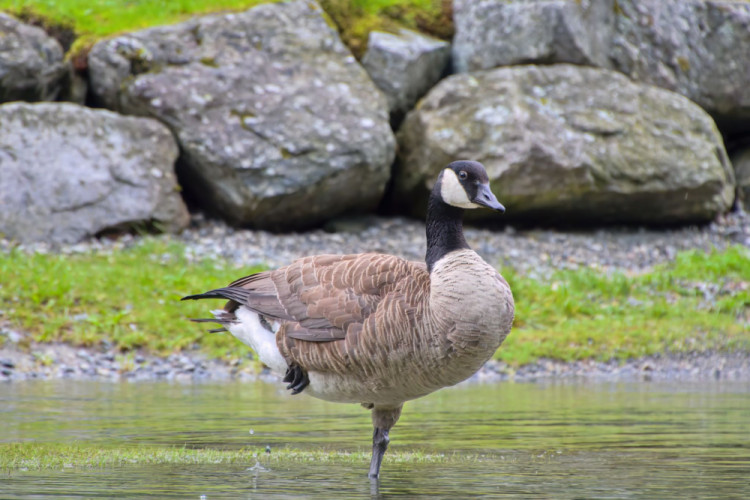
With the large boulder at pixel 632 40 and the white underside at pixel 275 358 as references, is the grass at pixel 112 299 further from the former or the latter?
the large boulder at pixel 632 40

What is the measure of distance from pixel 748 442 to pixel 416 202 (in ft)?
32.7

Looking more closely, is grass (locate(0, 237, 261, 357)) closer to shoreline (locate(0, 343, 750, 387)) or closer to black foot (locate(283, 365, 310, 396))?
shoreline (locate(0, 343, 750, 387))

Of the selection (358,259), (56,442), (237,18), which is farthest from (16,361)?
(237,18)

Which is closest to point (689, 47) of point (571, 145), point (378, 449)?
point (571, 145)

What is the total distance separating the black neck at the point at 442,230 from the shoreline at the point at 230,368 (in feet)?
16.4

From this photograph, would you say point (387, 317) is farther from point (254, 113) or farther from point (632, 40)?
point (632, 40)

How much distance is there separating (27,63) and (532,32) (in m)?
8.56

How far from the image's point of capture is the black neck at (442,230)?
6.52m

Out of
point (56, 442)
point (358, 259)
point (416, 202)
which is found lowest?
point (416, 202)

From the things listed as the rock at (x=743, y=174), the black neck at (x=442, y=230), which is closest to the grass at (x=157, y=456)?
the black neck at (x=442, y=230)

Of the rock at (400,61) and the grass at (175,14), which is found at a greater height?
the grass at (175,14)

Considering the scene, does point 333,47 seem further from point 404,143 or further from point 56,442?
point 56,442

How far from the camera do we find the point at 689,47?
17.5 metres

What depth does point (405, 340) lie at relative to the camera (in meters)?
5.98
